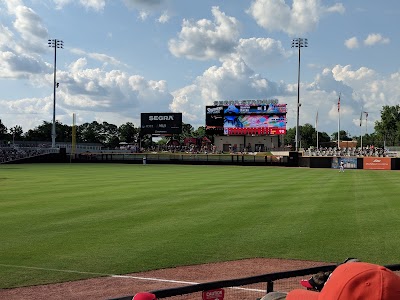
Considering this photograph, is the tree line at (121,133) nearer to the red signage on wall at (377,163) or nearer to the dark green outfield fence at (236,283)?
the red signage on wall at (377,163)

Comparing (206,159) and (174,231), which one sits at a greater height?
(206,159)

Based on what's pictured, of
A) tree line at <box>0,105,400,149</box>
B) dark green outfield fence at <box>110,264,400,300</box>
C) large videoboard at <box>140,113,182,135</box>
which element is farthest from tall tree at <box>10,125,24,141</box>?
dark green outfield fence at <box>110,264,400,300</box>

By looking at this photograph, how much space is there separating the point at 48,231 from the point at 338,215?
397 inches

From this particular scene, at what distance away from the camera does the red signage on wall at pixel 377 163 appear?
54312 mm

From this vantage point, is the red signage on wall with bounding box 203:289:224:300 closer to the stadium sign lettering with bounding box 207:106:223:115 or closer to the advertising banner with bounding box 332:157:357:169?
the advertising banner with bounding box 332:157:357:169

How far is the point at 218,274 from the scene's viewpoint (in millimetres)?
8680

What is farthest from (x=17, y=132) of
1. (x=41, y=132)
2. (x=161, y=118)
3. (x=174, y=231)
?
(x=174, y=231)

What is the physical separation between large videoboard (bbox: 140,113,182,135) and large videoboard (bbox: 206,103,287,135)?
6320 mm

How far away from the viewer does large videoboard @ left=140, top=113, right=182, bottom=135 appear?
86.4m

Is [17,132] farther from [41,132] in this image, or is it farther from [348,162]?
[348,162]

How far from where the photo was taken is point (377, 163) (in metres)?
55.0

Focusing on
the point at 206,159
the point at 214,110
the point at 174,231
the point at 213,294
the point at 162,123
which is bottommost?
the point at 174,231

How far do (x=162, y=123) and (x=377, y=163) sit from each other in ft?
148

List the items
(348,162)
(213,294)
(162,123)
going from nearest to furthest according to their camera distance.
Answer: (213,294)
(348,162)
(162,123)
